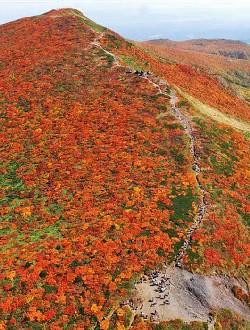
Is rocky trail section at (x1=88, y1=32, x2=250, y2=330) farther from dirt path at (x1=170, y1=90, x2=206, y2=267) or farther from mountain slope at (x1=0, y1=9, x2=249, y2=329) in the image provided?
mountain slope at (x1=0, y1=9, x2=249, y2=329)

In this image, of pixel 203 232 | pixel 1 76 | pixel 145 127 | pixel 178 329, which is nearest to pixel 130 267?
pixel 178 329

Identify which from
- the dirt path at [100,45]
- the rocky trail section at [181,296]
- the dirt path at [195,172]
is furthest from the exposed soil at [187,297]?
the dirt path at [100,45]

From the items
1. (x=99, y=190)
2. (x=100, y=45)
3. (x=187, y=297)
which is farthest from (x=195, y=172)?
(x=100, y=45)

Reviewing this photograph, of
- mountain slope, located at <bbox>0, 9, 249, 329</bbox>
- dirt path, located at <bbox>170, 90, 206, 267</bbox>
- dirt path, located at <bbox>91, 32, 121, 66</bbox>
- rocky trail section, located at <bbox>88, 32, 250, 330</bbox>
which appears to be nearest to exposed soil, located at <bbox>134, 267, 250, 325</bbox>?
rocky trail section, located at <bbox>88, 32, 250, 330</bbox>

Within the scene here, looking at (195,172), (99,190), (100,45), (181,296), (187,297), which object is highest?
(100,45)

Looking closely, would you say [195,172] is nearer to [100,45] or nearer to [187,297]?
[187,297]

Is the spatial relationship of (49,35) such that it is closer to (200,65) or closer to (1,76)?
(1,76)
